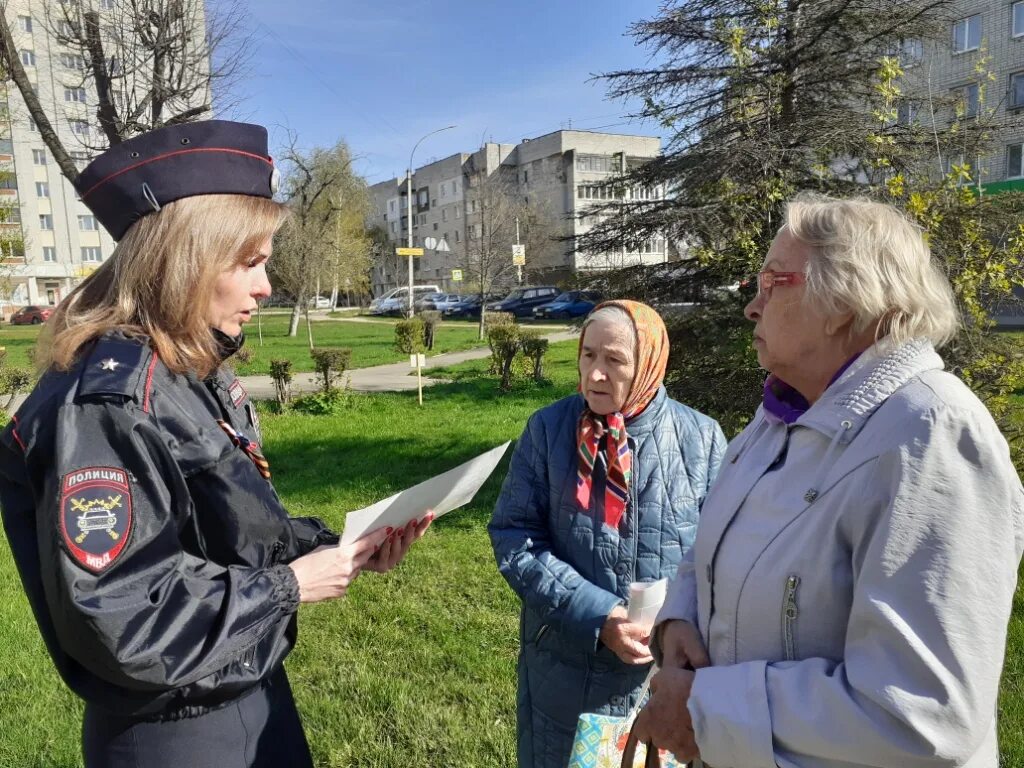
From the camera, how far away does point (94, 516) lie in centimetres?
124

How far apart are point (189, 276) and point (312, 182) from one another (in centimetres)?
2956

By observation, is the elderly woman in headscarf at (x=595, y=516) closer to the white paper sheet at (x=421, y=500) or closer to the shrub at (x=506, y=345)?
the white paper sheet at (x=421, y=500)

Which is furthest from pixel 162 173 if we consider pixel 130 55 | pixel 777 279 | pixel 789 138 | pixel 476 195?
pixel 476 195

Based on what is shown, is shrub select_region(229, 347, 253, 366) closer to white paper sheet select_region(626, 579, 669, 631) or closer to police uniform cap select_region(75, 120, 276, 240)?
police uniform cap select_region(75, 120, 276, 240)

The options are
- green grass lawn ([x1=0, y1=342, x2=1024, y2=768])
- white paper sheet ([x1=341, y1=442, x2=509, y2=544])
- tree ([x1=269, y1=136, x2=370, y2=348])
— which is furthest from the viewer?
tree ([x1=269, y1=136, x2=370, y2=348])

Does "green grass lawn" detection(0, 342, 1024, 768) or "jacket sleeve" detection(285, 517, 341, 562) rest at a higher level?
"jacket sleeve" detection(285, 517, 341, 562)

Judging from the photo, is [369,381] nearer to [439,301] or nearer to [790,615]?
[790,615]

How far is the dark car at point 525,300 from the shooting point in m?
40.5

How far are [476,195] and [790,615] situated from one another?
96.3 feet

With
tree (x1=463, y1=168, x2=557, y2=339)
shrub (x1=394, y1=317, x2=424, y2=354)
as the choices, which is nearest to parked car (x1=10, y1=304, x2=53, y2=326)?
tree (x1=463, y1=168, x2=557, y2=339)

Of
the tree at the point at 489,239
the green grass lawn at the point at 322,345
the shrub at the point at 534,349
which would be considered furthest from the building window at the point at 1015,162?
the shrub at the point at 534,349

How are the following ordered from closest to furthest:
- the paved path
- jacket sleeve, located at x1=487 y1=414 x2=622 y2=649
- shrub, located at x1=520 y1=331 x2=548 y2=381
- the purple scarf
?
the purple scarf → jacket sleeve, located at x1=487 y1=414 x2=622 y2=649 → shrub, located at x1=520 y1=331 x2=548 y2=381 → the paved path

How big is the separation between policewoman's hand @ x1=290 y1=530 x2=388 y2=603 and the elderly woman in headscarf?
0.65 meters

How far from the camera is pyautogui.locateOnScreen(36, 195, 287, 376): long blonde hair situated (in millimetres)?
1472
